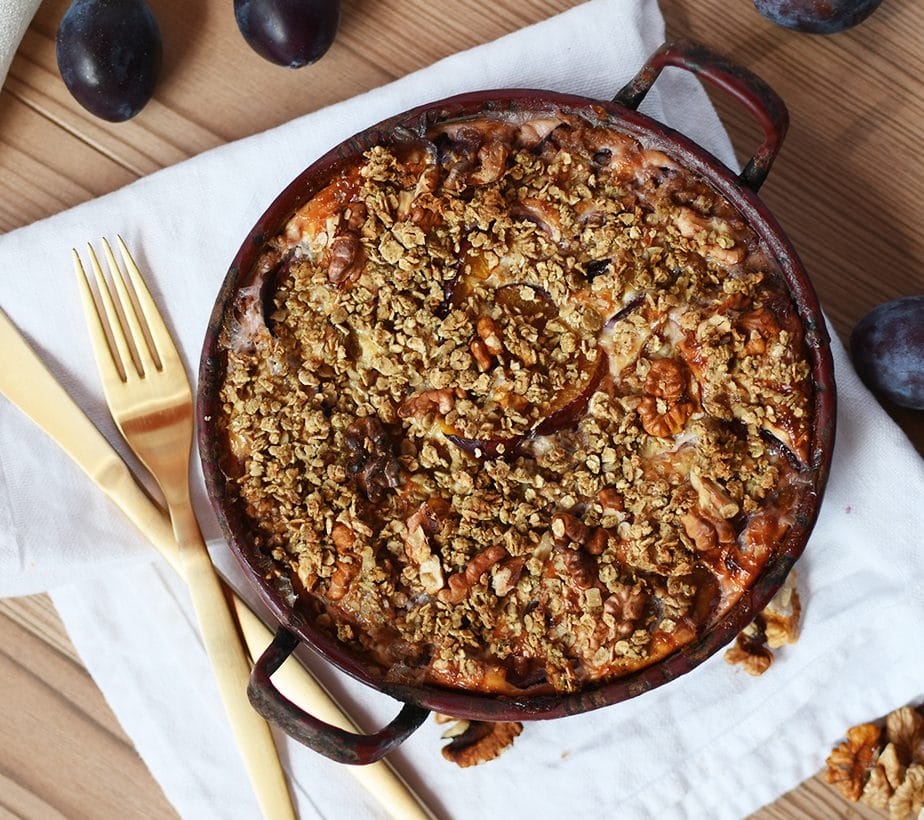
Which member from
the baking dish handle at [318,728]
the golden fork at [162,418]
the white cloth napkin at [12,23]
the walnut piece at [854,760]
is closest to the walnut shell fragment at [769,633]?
the walnut piece at [854,760]

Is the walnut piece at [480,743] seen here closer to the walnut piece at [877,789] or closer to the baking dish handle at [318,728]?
the baking dish handle at [318,728]

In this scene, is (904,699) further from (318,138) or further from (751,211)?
(318,138)

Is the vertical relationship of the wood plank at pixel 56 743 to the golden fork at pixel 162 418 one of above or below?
below

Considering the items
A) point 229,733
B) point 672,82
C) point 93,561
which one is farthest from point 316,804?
point 672,82

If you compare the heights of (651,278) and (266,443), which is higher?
(651,278)

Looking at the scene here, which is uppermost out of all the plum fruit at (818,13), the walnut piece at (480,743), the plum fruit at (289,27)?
the plum fruit at (818,13)

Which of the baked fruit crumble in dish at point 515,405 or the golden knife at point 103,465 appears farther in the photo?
the golden knife at point 103,465

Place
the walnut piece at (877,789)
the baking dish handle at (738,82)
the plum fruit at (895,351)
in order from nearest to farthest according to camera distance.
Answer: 1. the baking dish handle at (738,82)
2. the plum fruit at (895,351)
3. the walnut piece at (877,789)
